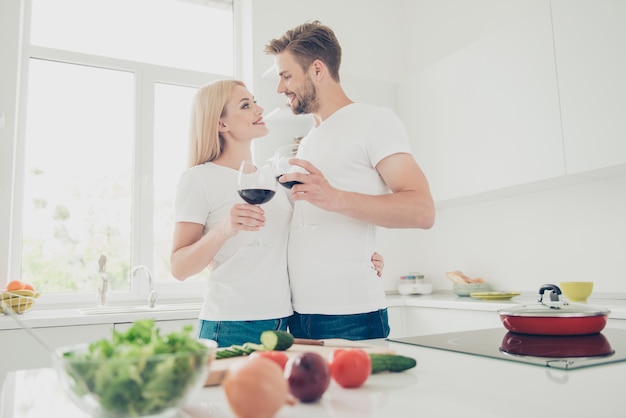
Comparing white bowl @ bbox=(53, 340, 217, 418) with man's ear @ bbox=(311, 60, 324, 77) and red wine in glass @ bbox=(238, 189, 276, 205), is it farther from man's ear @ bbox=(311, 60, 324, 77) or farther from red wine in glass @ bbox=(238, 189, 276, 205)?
man's ear @ bbox=(311, 60, 324, 77)

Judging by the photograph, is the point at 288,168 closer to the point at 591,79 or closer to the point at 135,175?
the point at 591,79

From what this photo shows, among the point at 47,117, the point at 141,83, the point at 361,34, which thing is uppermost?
the point at 361,34

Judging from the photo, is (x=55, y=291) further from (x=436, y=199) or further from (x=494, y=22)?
(x=494, y=22)

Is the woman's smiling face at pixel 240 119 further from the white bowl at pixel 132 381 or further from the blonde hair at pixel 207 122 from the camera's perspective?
the white bowl at pixel 132 381

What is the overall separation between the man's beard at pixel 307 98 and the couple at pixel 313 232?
0.33ft

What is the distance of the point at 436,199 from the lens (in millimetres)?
3156

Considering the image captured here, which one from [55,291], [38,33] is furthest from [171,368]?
[38,33]

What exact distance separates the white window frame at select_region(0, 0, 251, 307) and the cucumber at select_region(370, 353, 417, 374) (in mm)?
2536

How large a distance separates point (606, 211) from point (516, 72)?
81 centimetres

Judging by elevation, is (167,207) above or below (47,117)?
below

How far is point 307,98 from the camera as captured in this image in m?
1.86

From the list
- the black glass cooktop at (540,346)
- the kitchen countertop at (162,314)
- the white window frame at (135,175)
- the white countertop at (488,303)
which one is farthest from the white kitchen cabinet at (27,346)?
the white countertop at (488,303)

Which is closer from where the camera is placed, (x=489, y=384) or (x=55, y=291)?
(x=489, y=384)

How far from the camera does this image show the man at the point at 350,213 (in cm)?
146
